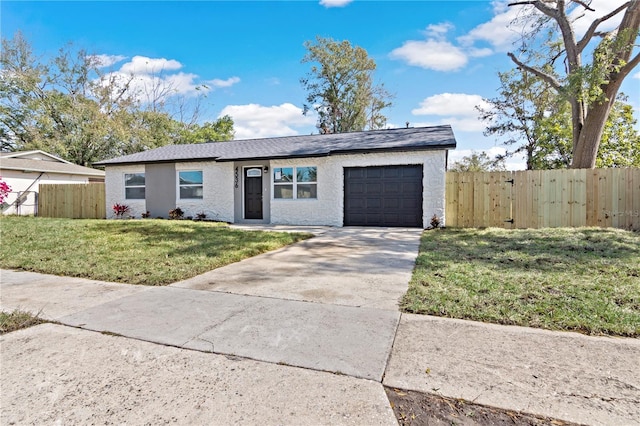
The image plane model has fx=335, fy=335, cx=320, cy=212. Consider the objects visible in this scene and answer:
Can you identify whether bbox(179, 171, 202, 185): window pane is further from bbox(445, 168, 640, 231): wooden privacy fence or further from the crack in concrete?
the crack in concrete

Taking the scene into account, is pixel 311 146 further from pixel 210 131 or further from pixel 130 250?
pixel 210 131

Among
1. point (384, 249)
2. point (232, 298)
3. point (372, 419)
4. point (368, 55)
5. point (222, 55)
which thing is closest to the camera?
point (372, 419)

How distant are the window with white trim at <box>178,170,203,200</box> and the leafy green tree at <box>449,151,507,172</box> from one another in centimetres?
1860

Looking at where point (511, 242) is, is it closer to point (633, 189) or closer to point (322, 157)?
point (633, 189)

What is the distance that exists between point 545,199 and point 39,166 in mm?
23900

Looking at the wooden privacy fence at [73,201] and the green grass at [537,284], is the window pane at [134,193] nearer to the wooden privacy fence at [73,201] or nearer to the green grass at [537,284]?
the wooden privacy fence at [73,201]

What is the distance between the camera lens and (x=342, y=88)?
30.8 m

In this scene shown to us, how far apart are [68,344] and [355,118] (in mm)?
30456

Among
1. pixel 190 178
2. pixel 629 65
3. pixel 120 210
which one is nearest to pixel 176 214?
pixel 190 178

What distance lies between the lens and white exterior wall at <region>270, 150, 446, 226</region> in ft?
35.6

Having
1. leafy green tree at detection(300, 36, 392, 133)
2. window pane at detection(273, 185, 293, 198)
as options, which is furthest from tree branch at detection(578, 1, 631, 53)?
leafy green tree at detection(300, 36, 392, 133)

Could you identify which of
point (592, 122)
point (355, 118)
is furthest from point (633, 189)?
point (355, 118)

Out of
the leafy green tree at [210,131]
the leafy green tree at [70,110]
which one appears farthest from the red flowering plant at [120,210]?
the leafy green tree at [210,131]

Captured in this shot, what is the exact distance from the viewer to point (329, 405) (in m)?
1.91
